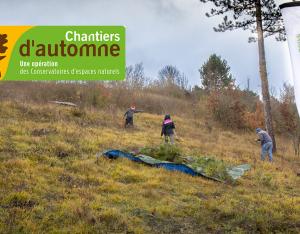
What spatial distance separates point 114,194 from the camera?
9844 millimetres

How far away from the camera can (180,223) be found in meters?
8.27

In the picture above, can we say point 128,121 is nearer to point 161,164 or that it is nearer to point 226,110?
point 161,164

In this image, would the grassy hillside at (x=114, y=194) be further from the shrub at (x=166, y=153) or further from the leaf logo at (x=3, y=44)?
the leaf logo at (x=3, y=44)

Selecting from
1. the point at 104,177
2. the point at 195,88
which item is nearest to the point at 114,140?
the point at 104,177

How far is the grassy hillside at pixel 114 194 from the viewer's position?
7.84 meters

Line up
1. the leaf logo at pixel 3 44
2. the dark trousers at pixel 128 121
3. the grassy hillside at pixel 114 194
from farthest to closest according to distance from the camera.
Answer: the dark trousers at pixel 128 121
the leaf logo at pixel 3 44
the grassy hillside at pixel 114 194

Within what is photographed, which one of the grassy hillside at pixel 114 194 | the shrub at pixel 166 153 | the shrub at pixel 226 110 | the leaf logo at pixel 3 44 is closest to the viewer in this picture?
the grassy hillside at pixel 114 194

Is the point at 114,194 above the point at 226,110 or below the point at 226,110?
below

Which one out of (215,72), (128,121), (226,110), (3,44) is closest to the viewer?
(3,44)

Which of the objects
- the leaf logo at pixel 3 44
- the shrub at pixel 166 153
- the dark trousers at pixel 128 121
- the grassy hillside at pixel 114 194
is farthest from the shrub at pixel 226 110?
the shrub at pixel 166 153

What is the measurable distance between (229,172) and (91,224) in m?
6.83

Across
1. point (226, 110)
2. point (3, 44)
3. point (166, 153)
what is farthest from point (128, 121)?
point (226, 110)

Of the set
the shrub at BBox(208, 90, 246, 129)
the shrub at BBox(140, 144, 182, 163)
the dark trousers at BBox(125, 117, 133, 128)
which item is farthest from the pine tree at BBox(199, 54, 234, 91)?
the shrub at BBox(140, 144, 182, 163)

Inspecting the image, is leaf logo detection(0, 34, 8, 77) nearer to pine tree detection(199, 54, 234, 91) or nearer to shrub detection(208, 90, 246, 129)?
shrub detection(208, 90, 246, 129)
